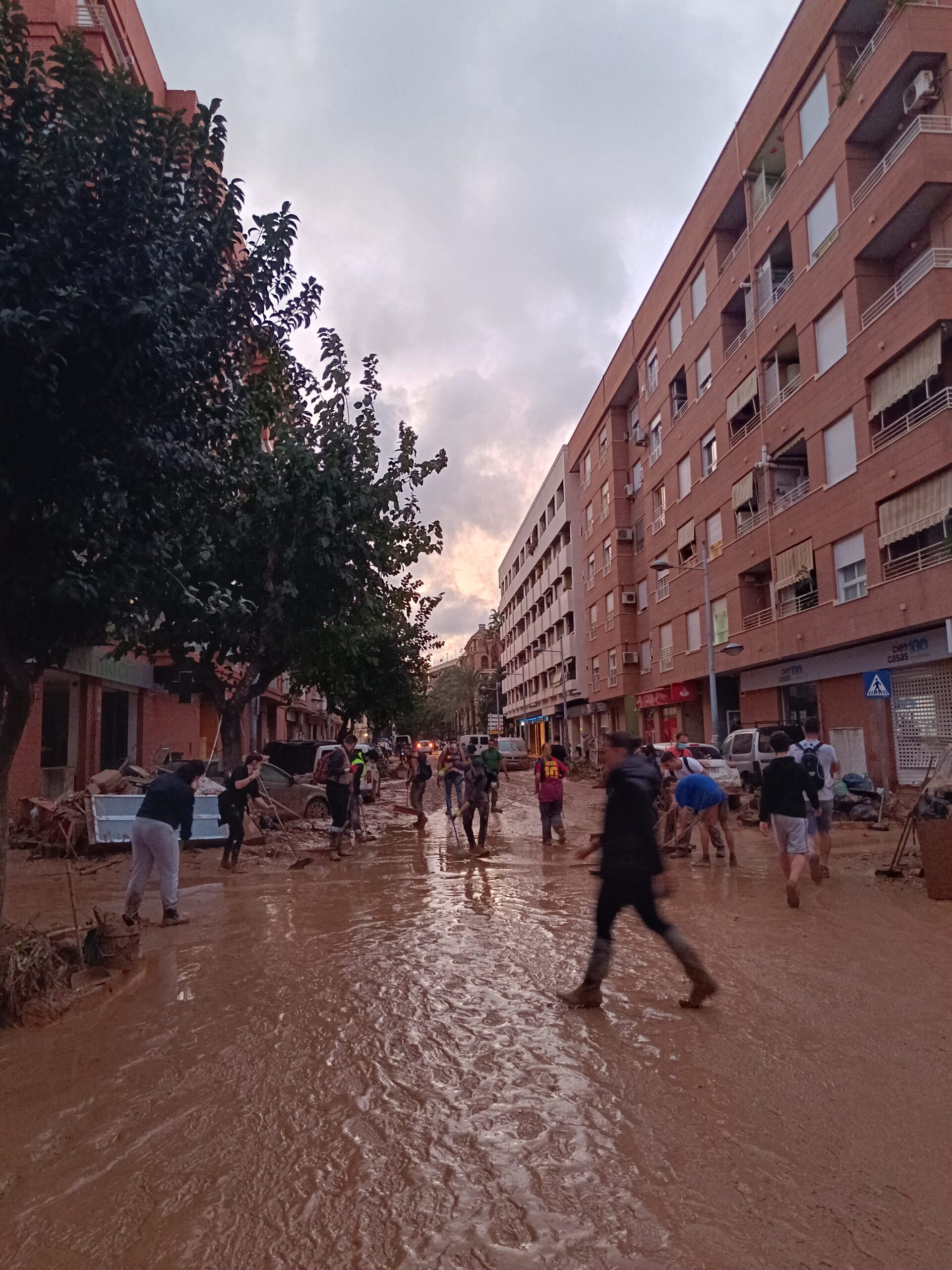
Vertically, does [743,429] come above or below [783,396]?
above

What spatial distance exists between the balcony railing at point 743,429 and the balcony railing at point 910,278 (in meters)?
A: 6.89

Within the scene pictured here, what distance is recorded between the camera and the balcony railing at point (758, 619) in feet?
96.8

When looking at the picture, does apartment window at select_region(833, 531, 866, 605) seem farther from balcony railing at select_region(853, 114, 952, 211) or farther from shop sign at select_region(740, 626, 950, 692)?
balcony railing at select_region(853, 114, 952, 211)

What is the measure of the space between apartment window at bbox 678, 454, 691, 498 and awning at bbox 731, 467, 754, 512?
17.6 ft

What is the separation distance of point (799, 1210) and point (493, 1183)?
1.12 meters

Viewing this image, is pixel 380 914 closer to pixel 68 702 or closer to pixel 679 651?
pixel 68 702

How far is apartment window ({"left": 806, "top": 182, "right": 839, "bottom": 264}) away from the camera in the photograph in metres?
24.6

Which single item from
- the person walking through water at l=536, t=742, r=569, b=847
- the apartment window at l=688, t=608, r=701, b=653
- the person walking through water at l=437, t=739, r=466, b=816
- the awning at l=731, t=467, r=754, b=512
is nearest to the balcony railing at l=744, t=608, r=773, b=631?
the awning at l=731, t=467, r=754, b=512

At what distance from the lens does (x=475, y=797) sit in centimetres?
1501

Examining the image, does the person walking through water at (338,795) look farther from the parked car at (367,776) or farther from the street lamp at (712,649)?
the street lamp at (712,649)

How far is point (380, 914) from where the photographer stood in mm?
9555

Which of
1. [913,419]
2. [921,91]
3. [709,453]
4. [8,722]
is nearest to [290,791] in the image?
[8,722]

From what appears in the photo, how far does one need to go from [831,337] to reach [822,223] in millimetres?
3273

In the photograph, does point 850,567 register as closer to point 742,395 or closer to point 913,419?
point 913,419
